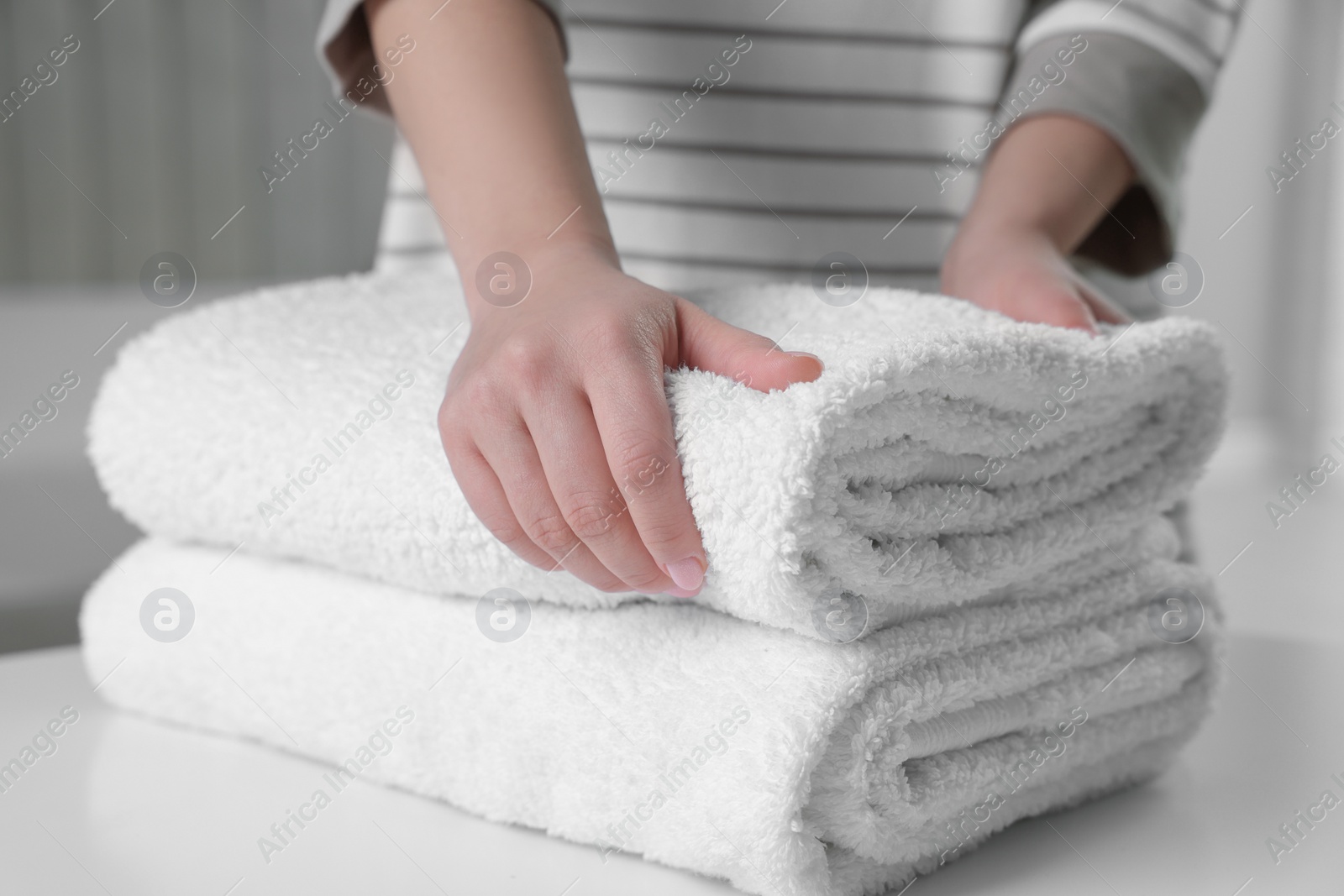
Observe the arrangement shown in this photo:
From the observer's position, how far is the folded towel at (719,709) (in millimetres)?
322

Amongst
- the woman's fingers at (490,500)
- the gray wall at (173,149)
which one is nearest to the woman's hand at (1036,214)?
the woman's fingers at (490,500)

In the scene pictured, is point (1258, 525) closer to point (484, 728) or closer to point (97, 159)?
point (484, 728)

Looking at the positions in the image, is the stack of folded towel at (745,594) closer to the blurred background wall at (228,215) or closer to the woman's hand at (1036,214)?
the woman's hand at (1036,214)

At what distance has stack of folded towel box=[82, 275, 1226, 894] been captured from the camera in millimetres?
314

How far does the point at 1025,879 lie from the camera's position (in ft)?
1.13

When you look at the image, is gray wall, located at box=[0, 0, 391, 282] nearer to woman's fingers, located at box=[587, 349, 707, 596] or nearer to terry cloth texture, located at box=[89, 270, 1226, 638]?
terry cloth texture, located at box=[89, 270, 1226, 638]

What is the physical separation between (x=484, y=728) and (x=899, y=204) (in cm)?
35

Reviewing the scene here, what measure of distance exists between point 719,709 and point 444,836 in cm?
11

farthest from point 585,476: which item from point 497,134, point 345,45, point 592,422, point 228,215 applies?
point 228,215

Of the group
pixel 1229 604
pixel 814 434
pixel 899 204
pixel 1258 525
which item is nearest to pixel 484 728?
pixel 814 434

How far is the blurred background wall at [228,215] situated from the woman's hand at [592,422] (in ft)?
2.38

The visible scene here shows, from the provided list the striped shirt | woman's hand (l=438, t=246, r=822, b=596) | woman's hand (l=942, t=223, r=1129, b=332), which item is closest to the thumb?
woman's hand (l=438, t=246, r=822, b=596)

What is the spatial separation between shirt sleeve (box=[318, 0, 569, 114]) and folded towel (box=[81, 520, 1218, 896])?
0.66 feet

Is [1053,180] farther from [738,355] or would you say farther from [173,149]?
[173,149]
